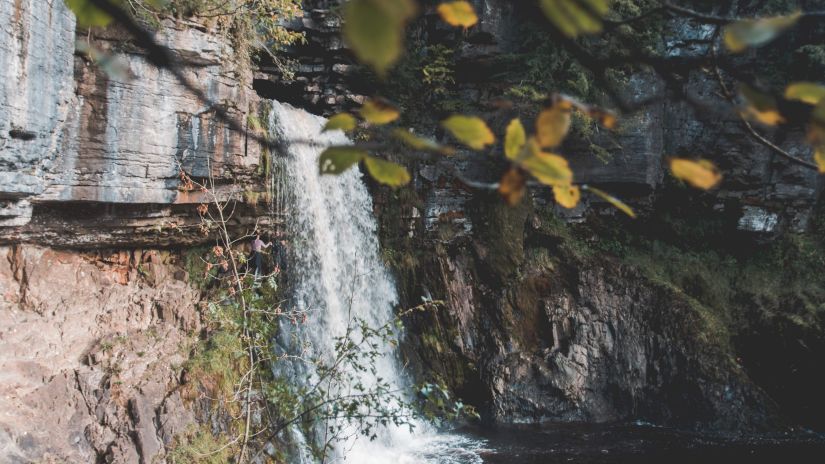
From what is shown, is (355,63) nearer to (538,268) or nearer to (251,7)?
(251,7)

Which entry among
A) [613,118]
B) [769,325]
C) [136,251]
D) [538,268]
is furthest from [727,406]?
[613,118]

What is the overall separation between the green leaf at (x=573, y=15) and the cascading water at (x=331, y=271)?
6.48m

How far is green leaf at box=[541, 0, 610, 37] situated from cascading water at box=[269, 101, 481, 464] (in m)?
6.48

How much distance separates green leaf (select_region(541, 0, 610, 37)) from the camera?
652 millimetres

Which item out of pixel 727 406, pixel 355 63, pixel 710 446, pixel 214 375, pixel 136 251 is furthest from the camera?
pixel 355 63

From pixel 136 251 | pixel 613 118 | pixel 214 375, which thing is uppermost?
pixel 136 251

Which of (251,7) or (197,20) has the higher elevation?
(251,7)

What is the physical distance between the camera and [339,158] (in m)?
0.71

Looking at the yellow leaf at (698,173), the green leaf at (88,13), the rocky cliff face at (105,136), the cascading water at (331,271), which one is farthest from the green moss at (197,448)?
the yellow leaf at (698,173)

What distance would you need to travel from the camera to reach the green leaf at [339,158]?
70 centimetres

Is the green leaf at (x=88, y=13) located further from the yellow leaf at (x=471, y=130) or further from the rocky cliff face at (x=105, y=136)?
the rocky cliff face at (x=105, y=136)

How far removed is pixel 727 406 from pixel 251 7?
31.6ft

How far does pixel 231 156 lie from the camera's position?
21.3ft

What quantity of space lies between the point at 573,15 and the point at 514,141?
185 mm
